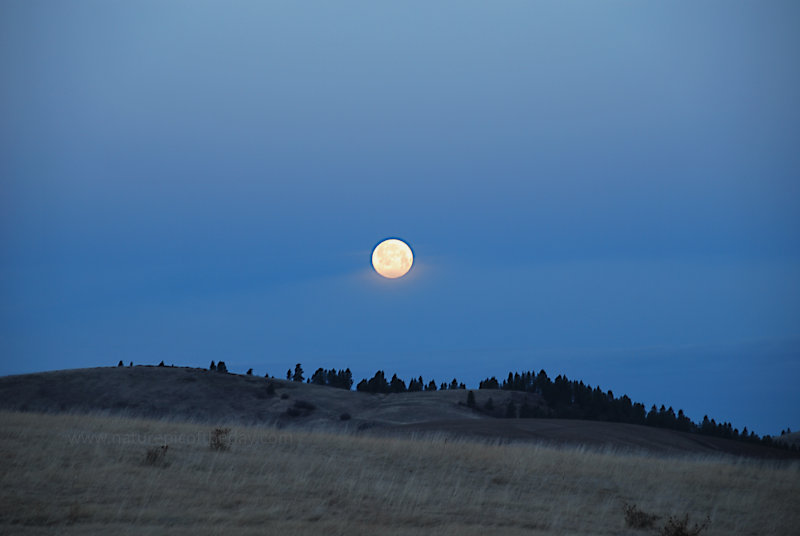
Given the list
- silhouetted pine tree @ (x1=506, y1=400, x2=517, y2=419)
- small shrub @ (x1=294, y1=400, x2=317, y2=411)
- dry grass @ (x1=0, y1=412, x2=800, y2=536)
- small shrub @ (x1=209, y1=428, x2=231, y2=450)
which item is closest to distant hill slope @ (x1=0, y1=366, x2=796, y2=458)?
small shrub @ (x1=294, y1=400, x2=317, y2=411)

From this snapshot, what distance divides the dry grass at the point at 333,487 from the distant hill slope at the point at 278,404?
48.2ft

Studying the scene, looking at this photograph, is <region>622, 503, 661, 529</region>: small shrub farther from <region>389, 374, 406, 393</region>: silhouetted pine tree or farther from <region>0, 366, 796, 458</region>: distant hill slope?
<region>389, 374, 406, 393</region>: silhouetted pine tree

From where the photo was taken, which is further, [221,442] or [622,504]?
[221,442]

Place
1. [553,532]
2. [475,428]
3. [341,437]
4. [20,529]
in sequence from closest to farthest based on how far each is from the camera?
1. [20,529]
2. [553,532]
3. [341,437]
4. [475,428]

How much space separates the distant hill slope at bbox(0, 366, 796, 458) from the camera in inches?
1559

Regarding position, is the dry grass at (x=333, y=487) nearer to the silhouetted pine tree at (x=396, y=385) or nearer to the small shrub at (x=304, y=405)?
the small shrub at (x=304, y=405)

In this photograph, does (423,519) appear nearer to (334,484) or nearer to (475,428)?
(334,484)

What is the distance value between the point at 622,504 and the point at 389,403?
117ft

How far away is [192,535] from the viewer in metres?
11.4

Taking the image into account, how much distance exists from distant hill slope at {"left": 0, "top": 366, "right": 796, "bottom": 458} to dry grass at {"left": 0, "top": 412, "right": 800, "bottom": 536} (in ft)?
48.2

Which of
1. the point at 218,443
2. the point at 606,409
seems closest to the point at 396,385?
the point at 606,409

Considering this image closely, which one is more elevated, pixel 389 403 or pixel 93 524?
pixel 389 403

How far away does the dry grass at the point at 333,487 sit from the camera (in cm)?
1280

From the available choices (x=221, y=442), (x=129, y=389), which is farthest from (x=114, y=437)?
(x=129, y=389)
